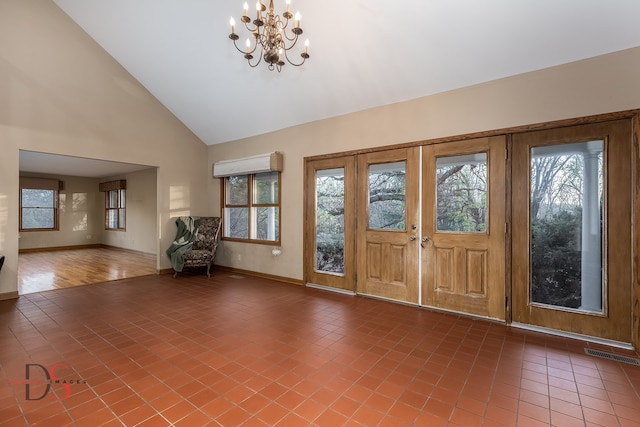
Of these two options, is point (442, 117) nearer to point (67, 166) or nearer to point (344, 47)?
point (344, 47)

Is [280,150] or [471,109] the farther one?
[280,150]

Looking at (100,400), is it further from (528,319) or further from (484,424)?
(528,319)

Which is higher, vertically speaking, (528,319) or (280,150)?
(280,150)

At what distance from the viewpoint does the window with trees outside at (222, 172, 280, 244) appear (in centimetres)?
561

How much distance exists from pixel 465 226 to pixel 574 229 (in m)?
0.99

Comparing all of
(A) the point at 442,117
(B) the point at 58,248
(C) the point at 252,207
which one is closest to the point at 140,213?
(B) the point at 58,248

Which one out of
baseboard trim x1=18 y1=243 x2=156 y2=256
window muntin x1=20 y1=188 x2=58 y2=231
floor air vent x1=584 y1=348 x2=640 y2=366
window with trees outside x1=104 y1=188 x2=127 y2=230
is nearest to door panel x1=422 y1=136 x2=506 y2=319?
floor air vent x1=584 y1=348 x2=640 y2=366

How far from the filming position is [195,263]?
5688 mm

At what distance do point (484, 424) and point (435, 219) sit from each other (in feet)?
7.78

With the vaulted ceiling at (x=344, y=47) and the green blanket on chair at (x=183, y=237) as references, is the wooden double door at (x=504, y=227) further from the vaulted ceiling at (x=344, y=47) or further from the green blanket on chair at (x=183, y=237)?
the green blanket on chair at (x=183, y=237)

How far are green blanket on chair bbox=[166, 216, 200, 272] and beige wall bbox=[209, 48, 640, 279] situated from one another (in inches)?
33.0

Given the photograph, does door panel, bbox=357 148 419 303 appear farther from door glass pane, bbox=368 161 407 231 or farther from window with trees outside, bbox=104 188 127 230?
window with trees outside, bbox=104 188 127 230

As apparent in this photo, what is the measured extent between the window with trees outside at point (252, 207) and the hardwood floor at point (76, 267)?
6.03ft

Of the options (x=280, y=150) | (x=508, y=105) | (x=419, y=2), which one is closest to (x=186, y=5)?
(x=280, y=150)
